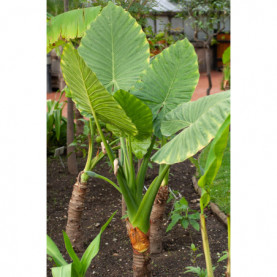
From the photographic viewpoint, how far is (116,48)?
1.47 metres

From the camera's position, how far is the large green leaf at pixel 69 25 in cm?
160

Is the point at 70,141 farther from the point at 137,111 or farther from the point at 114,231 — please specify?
the point at 137,111

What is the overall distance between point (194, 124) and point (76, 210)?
784 millimetres

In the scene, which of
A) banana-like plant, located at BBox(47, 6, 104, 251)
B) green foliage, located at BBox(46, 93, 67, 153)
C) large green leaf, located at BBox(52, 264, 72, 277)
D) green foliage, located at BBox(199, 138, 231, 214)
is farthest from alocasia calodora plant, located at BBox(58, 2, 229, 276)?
green foliage, located at BBox(46, 93, 67, 153)

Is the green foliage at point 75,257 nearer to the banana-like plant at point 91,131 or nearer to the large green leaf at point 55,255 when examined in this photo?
the large green leaf at point 55,255

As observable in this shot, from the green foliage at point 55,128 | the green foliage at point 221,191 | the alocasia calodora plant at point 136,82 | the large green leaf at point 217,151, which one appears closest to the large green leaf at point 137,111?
the alocasia calodora plant at point 136,82

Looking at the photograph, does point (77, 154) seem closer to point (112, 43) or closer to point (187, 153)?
point (112, 43)

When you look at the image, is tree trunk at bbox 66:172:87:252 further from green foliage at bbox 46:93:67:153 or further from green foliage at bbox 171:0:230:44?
green foliage at bbox 46:93:67:153

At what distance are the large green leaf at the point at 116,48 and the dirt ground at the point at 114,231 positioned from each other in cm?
68
